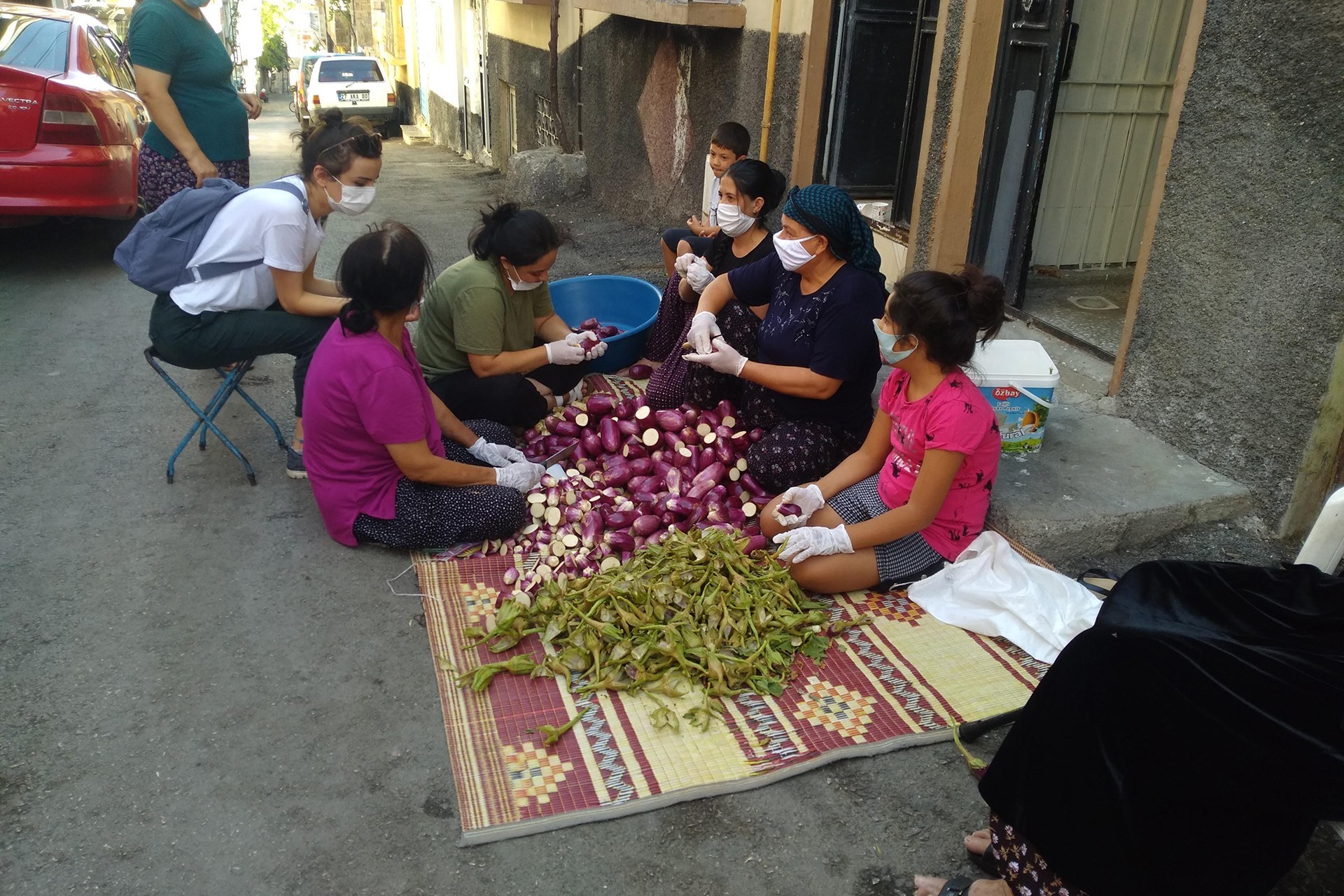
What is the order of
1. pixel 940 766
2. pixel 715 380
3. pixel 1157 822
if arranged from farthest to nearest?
pixel 715 380, pixel 940 766, pixel 1157 822

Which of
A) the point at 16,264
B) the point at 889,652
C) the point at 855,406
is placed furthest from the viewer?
the point at 16,264

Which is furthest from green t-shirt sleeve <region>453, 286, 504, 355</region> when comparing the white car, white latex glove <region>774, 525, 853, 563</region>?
the white car

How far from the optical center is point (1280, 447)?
10.9 ft

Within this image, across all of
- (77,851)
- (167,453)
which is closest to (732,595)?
(77,851)

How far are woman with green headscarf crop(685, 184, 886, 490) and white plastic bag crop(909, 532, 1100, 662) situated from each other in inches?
27.2

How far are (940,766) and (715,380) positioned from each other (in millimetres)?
1994

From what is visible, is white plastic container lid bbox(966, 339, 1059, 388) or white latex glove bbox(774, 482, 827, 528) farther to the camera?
white plastic container lid bbox(966, 339, 1059, 388)

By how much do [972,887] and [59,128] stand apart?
6507 millimetres

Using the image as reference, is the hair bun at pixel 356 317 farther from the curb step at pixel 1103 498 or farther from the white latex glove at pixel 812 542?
the curb step at pixel 1103 498

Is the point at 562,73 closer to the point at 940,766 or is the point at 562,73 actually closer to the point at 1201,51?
the point at 1201,51

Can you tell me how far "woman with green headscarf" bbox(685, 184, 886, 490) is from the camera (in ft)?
11.3

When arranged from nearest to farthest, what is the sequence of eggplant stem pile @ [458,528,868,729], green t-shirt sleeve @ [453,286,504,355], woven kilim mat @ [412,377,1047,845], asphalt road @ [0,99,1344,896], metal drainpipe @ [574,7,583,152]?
asphalt road @ [0,99,1344,896]
woven kilim mat @ [412,377,1047,845]
eggplant stem pile @ [458,528,868,729]
green t-shirt sleeve @ [453,286,504,355]
metal drainpipe @ [574,7,583,152]

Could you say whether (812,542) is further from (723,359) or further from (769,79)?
(769,79)

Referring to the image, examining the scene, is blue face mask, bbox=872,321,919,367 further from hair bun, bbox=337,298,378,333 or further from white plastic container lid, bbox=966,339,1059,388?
hair bun, bbox=337,298,378,333
